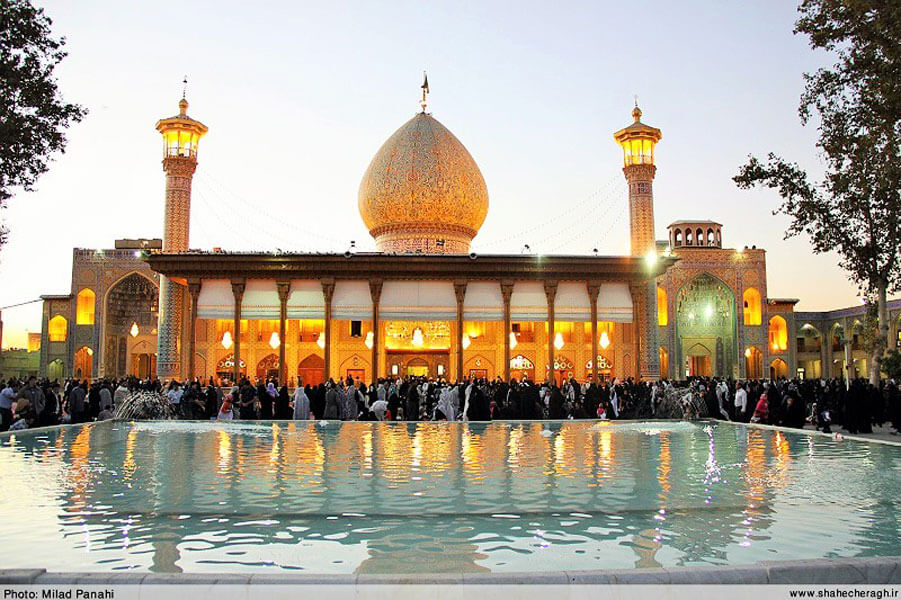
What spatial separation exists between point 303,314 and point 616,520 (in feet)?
64.4

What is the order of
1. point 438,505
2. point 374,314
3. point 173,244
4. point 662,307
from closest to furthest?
point 438,505 < point 374,314 < point 173,244 < point 662,307

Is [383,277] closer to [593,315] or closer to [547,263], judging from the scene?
[547,263]

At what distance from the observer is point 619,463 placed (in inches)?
344

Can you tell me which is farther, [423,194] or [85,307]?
[85,307]

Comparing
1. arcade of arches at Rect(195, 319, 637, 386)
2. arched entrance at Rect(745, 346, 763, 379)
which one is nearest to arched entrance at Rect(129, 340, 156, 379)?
arcade of arches at Rect(195, 319, 637, 386)

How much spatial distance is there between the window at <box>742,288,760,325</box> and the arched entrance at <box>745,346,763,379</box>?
4.49 feet

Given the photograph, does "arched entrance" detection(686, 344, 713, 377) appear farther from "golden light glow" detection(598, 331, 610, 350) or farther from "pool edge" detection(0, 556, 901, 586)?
"pool edge" detection(0, 556, 901, 586)

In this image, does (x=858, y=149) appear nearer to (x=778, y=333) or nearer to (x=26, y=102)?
(x=26, y=102)

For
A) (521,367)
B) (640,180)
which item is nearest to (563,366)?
(521,367)

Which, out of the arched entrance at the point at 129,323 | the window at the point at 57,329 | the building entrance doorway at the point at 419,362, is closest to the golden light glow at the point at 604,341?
the building entrance doorway at the point at 419,362

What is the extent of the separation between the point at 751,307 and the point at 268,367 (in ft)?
78.9

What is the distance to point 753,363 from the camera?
39.5m

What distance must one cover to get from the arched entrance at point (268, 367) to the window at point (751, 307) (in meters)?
23.2

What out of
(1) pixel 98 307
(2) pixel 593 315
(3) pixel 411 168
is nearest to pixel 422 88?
(3) pixel 411 168
